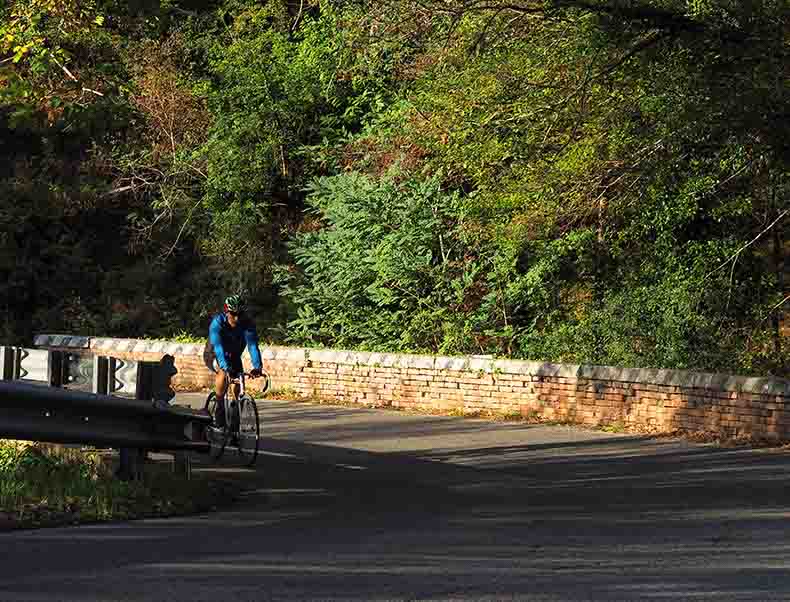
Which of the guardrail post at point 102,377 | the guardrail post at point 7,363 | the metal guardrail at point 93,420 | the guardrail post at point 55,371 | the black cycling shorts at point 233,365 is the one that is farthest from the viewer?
the black cycling shorts at point 233,365

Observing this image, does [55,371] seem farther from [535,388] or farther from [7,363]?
[535,388]

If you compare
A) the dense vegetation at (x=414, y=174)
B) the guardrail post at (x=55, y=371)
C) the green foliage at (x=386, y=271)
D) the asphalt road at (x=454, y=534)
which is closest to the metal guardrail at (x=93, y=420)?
the asphalt road at (x=454, y=534)

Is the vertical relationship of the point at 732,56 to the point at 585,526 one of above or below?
above

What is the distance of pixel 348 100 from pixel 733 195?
9.82 m

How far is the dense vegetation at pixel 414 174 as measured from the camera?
19.6m

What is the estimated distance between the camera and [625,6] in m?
18.4

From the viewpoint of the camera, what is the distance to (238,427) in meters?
17.0

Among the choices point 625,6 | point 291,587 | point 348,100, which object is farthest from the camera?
point 348,100

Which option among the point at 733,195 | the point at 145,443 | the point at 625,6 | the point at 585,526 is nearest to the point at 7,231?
the point at 733,195

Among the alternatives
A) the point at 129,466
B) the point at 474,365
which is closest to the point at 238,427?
the point at 129,466

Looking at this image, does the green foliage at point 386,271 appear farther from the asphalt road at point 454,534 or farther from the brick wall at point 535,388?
Result: the asphalt road at point 454,534

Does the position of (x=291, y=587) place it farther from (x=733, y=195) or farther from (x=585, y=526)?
(x=733, y=195)

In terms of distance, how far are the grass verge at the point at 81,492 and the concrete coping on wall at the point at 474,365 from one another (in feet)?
19.2

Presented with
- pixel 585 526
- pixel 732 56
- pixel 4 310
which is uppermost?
pixel 732 56
